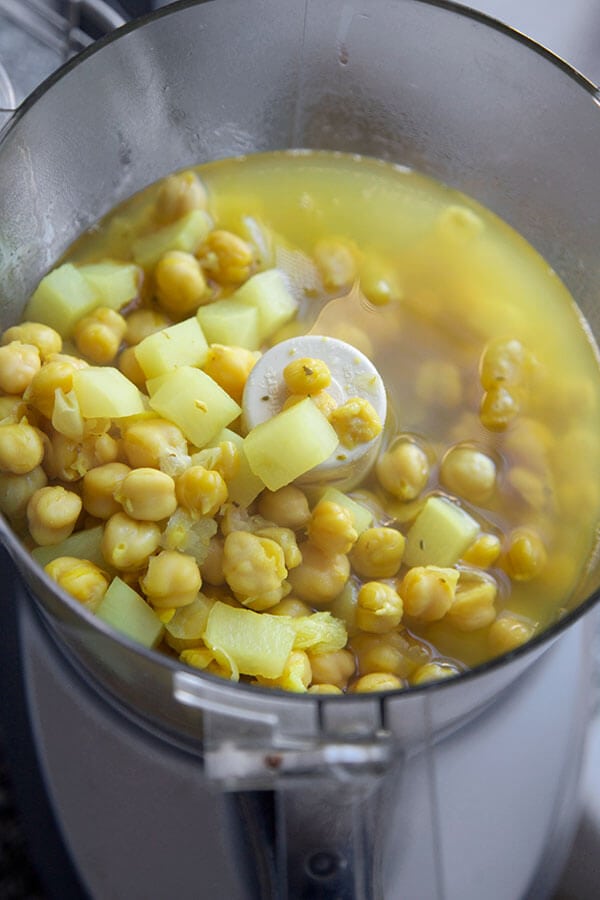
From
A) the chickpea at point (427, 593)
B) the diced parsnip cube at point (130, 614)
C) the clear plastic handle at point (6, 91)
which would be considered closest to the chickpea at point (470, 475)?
the chickpea at point (427, 593)

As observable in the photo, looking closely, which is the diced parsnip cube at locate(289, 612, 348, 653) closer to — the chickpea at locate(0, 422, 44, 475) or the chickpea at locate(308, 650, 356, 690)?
the chickpea at locate(308, 650, 356, 690)

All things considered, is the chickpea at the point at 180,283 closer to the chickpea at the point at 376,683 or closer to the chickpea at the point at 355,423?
the chickpea at the point at 355,423

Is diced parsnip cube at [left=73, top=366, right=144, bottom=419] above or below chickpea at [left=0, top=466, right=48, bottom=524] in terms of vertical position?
above

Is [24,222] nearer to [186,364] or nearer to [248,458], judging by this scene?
[186,364]

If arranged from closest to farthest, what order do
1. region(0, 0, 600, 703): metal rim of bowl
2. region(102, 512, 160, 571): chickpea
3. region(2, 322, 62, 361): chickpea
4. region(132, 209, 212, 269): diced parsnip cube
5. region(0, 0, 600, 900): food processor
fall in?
region(0, 0, 600, 703): metal rim of bowl, region(0, 0, 600, 900): food processor, region(102, 512, 160, 571): chickpea, region(2, 322, 62, 361): chickpea, region(132, 209, 212, 269): diced parsnip cube

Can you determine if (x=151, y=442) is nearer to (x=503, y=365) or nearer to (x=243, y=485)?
(x=243, y=485)

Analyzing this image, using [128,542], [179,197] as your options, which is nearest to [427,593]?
[128,542]

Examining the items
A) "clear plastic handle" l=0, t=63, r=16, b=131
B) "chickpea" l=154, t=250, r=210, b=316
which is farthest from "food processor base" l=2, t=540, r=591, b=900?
"clear plastic handle" l=0, t=63, r=16, b=131
